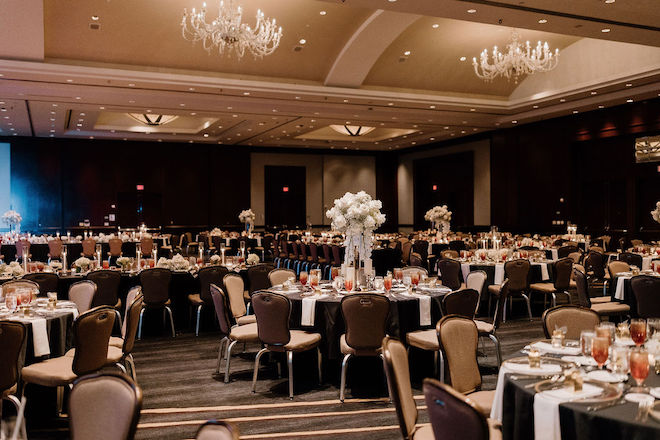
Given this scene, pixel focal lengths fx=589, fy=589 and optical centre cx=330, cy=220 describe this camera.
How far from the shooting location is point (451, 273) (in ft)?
28.4

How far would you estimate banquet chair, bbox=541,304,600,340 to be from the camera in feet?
13.5

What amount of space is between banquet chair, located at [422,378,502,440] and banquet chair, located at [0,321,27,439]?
9.81ft

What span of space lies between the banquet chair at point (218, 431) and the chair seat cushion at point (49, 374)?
111 inches

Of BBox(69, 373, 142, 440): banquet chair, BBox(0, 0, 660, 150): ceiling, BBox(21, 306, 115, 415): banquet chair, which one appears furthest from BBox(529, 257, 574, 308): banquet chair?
BBox(69, 373, 142, 440): banquet chair

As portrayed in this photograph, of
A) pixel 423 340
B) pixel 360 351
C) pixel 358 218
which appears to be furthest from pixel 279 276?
pixel 423 340

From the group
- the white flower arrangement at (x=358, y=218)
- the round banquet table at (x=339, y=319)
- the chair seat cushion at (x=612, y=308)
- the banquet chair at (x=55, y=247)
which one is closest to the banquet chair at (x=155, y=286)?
the round banquet table at (x=339, y=319)

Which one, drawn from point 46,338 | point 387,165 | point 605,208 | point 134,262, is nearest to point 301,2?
point 134,262

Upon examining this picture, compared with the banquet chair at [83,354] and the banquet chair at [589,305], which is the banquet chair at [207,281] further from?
the banquet chair at [589,305]

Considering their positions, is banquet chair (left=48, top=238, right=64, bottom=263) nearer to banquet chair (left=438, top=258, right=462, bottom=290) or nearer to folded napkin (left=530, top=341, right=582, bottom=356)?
banquet chair (left=438, top=258, right=462, bottom=290)

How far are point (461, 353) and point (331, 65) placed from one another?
10.3 m

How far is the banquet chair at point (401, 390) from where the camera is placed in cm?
299

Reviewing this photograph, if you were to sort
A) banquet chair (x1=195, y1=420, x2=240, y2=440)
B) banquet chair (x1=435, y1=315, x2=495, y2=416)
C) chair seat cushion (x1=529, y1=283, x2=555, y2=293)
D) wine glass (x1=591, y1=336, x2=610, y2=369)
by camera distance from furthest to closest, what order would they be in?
chair seat cushion (x1=529, y1=283, x2=555, y2=293)
banquet chair (x1=435, y1=315, x2=495, y2=416)
wine glass (x1=591, y1=336, x2=610, y2=369)
banquet chair (x1=195, y1=420, x2=240, y2=440)

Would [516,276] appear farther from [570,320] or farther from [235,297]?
[570,320]

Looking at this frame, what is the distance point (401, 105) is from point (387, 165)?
1059cm
